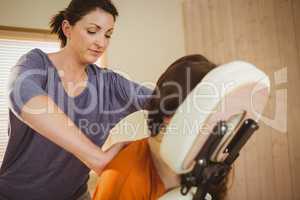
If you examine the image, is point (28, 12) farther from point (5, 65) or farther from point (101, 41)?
point (101, 41)

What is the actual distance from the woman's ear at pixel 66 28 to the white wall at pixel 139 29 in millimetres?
1120

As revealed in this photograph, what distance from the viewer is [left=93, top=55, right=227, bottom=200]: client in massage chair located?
79cm

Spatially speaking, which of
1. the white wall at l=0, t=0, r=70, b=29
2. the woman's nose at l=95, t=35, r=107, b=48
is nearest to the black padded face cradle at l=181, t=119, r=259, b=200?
the woman's nose at l=95, t=35, r=107, b=48

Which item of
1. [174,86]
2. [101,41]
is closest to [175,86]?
[174,86]

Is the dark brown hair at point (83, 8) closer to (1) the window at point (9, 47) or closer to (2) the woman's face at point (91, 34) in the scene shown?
(2) the woman's face at point (91, 34)

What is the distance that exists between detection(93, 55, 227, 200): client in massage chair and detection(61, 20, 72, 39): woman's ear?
0.52 m

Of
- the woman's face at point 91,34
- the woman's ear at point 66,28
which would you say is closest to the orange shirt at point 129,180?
the woman's face at point 91,34

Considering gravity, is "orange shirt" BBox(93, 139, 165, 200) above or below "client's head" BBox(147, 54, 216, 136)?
below

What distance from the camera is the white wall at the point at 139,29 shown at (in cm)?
224

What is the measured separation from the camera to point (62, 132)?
0.74m

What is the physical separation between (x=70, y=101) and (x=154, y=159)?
1.48 ft

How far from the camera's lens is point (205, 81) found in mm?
581

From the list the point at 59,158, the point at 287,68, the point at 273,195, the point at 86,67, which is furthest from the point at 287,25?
the point at 59,158

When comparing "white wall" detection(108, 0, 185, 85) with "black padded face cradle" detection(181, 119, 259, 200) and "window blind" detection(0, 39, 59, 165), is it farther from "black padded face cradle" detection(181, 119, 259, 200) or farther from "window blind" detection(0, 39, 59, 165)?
"black padded face cradle" detection(181, 119, 259, 200)
